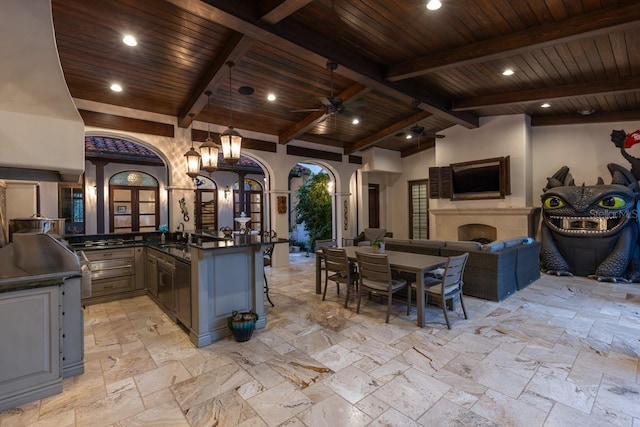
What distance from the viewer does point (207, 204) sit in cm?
1025

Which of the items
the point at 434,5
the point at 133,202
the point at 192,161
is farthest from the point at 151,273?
the point at 133,202

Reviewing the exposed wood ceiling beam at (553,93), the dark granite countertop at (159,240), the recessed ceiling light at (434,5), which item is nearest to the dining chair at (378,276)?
the dark granite countertop at (159,240)

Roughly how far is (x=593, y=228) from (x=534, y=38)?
4.23 meters

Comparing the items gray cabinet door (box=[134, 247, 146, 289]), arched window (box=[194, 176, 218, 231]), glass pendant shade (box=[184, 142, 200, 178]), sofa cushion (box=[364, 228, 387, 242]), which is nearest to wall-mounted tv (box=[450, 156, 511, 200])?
sofa cushion (box=[364, 228, 387, 242])

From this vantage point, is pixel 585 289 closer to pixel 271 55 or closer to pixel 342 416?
pixel 342 416

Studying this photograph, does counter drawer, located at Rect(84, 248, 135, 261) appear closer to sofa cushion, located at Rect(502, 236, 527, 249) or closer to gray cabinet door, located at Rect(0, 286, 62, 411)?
gray cabinet door, located at Rect(0, 286, 62, 411)

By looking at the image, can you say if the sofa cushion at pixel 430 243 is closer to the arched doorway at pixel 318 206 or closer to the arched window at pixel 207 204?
the arched doorway at pixel 318 206

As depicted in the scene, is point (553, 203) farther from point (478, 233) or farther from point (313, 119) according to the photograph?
point (313, 119)

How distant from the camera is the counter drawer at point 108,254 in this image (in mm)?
4406

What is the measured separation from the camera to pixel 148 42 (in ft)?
11.6

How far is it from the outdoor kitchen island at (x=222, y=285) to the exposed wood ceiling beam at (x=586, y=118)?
6805mm

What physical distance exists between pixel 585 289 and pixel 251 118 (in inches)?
263

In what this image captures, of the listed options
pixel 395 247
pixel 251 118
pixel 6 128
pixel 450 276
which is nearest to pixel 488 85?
pixel 395 247

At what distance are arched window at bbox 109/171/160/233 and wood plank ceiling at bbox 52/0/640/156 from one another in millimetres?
4498
